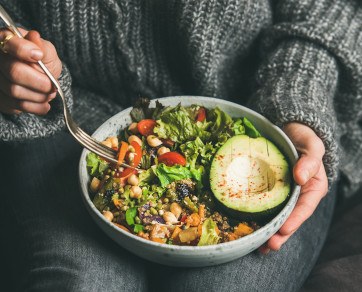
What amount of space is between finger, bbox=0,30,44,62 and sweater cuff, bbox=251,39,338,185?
18.3 inches

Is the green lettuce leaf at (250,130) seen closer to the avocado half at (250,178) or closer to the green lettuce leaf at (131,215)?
the avocado half at (250,178)

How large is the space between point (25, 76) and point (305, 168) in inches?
19.4

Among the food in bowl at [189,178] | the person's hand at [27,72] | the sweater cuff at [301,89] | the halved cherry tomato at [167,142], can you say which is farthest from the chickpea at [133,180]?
the sweater cuff at [301,89]

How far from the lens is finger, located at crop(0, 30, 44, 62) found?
0.85 metres

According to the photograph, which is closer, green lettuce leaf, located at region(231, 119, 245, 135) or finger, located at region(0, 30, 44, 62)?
finger, located at region(0, 30, 44, 62)

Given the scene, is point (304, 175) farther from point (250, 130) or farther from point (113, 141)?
point (113, 141)

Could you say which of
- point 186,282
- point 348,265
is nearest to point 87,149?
point 186,282

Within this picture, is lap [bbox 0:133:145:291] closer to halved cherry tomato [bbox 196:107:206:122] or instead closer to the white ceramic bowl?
the white ceramic bowl

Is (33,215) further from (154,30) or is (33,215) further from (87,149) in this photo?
(154,30)

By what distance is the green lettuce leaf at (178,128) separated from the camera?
1.01m

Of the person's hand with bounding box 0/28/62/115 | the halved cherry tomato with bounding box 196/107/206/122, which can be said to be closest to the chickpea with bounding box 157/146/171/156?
the halved cherry tomato with bounding box 196/107/206/122

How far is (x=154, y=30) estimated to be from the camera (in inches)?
45.6

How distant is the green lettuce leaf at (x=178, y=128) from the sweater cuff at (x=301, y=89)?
16cm

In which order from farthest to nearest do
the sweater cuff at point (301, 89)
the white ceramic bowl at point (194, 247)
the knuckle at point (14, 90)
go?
the sweater cuff at point (301, 89) < the knuckle at point (14, 90) < the white ceramic bowl at point (194, 247)
